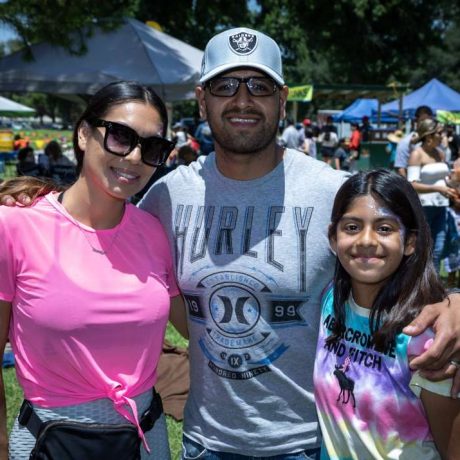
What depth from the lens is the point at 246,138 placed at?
2.16m

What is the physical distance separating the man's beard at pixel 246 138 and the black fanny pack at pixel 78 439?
960 millimetres

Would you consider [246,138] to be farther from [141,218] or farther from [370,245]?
[370,245]

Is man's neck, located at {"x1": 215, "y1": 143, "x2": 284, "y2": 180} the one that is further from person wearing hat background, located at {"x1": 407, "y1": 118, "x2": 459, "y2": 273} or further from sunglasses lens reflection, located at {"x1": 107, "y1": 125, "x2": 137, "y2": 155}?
person wearing hat background, located at {"x1": 407, "y1": 118, "x2": 459, "y2": 273}

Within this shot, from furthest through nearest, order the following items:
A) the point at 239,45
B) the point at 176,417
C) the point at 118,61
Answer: the point at 118,61 < the point at 176,417 < the point at 239,45

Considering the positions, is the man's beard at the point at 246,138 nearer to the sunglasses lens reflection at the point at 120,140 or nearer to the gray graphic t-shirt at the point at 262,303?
the gray graphic t-shirt at the point at 262,303

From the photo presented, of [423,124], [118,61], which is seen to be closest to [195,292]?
[423,124]

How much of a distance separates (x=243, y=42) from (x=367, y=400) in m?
1.26

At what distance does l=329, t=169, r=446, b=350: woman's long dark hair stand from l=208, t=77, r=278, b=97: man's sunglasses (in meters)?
0.49

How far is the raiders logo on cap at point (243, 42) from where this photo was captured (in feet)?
7.21

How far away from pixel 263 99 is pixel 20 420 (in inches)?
51.5

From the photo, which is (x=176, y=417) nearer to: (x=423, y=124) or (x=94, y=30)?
(x=423, y=124)

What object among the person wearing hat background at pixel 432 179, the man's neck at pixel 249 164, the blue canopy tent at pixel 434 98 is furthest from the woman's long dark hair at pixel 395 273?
the blue canopy tent at pixel 434 98

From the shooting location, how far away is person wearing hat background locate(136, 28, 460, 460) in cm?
206

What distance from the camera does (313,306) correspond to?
6.81 ft
